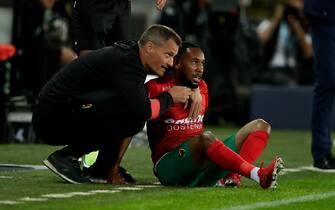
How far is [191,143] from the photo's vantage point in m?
7.98

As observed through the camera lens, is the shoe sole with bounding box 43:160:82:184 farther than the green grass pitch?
Yes

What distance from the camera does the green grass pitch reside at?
23.4 feet

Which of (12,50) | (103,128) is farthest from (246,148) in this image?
(12,50)

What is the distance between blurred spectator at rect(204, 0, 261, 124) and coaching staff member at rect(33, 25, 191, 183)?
932 centimetres

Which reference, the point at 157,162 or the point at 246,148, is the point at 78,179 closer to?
the point at 157,162

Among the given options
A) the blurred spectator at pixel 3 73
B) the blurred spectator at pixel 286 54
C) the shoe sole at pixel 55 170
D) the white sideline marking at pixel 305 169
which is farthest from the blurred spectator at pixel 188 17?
the shoe sole at pixel 55 170

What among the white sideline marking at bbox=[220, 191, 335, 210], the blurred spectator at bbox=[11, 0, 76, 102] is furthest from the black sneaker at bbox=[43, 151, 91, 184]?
the blurred spectator at bbox=[11, 0, 76, 102]

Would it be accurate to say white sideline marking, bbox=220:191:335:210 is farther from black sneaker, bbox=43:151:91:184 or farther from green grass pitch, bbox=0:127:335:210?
black sneaker, bbox=43:151:91:184

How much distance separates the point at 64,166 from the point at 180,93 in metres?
0.97

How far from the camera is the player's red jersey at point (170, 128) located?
823cm

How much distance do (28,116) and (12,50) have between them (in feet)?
2.68

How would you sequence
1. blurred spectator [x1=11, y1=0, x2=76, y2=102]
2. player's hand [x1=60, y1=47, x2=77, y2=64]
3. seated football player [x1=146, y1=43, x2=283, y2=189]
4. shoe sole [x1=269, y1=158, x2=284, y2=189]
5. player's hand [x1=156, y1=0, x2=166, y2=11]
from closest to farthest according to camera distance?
shoe sole [x1=269, y1=158, x2=284, y2=189] < seated football player [x1=146, y1=43, x2=283, y2=189] < player's hand [x1=156, y1=0, x2=166, y2=11] < blurred spectator [x1=11, y1=0, x2=76, y2=102] < player's hand [x1=60, y1=47, x2=77, y2=64]

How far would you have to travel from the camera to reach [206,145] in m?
7.91

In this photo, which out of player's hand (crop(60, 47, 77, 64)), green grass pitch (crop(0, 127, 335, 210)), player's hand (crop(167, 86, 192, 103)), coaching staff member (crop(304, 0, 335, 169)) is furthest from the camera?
player's hand (crop(60, 47, 77, 64))
